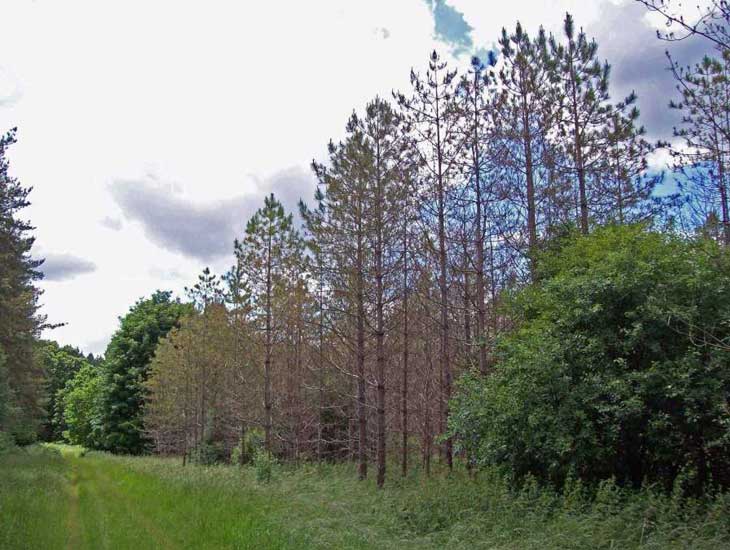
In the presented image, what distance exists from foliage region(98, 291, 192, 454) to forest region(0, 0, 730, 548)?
15.5 m

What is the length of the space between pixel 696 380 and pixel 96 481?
21.4 metres

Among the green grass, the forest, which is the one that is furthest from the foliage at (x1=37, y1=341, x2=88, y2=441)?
the green grass

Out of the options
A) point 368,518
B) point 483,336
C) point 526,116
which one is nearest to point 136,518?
point 368,518

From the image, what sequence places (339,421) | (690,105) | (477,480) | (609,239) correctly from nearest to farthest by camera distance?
1. (609,239)
2. (477,480)
3. (690,105)
4. (339,421)

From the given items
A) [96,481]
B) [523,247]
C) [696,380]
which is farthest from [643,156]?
[96,481]

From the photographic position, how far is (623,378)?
962cm

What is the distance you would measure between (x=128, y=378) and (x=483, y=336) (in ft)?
136

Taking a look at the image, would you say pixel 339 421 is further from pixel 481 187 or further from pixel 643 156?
pixel 643 156

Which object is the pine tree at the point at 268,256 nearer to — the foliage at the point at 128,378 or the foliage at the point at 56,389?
the foliage at the point at 128,378

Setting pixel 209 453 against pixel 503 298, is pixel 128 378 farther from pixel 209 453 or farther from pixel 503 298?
pixel 503 298

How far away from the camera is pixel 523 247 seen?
657 inches

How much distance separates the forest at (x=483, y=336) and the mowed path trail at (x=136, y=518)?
0.13 metres

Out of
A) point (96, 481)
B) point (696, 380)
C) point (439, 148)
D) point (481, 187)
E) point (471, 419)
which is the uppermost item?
point (439, 148)

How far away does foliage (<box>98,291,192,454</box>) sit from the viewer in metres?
48.1
